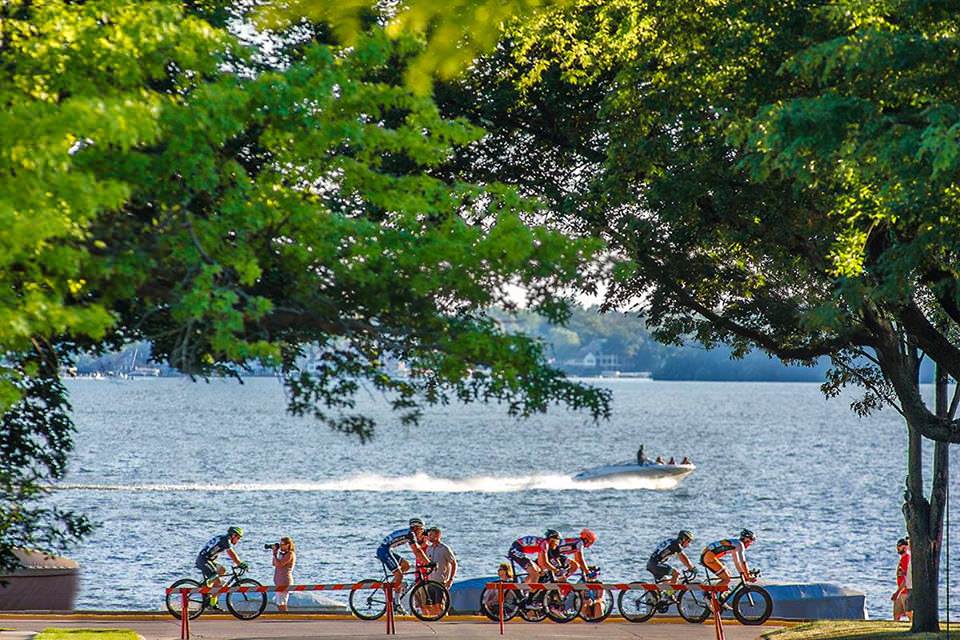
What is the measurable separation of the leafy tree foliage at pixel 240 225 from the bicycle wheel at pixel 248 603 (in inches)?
346

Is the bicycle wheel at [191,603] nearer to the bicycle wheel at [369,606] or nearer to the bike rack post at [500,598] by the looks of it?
the bicycle wheel at [369,606]

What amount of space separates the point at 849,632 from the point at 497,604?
17.9ft

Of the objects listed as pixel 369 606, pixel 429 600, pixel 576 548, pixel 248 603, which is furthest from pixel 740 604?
pixel 248 603

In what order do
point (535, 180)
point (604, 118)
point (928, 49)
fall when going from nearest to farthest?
point (928, 49), point (604, 118), point (535, 180)

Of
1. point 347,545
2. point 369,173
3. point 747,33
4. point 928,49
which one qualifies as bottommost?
point 347,545

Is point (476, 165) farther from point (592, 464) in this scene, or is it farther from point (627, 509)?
point (592, 464)

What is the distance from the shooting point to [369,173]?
13.0 metres

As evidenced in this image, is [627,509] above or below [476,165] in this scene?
below

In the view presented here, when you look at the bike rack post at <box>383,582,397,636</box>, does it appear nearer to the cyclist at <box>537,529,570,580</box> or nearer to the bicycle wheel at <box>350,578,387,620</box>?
the bicycle wheel at <box>350,578,387,620</box>

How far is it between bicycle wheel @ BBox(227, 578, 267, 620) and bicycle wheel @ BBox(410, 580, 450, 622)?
2.52 m

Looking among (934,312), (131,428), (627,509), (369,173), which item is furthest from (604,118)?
(131,428)

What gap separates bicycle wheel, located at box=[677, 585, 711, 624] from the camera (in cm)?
2338

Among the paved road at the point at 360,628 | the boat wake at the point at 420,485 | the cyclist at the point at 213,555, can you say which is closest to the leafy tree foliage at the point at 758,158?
the paved road at the point at 360,628

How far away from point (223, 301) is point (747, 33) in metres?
7.56
